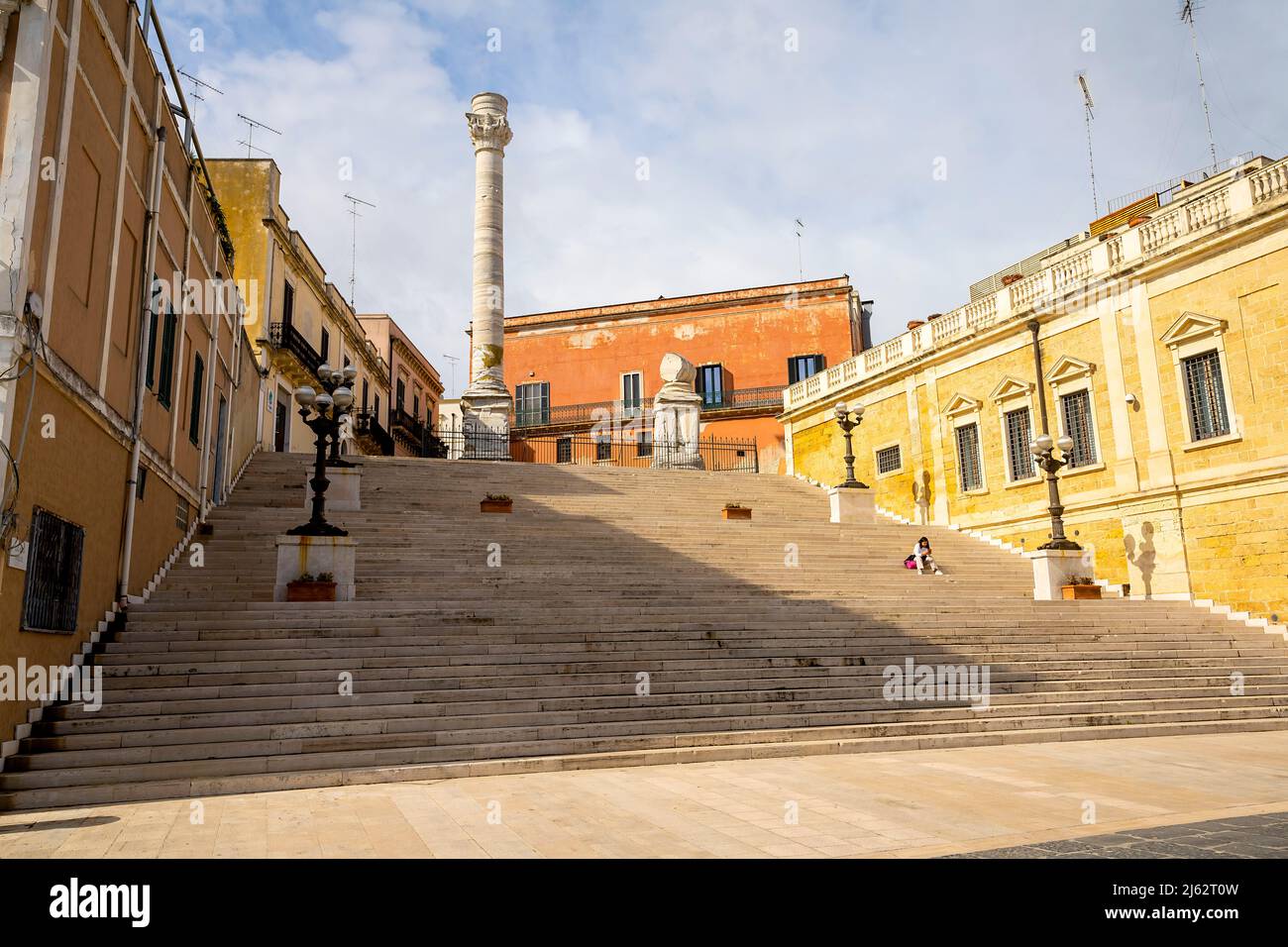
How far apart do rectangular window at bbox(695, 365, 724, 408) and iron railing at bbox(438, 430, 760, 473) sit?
267 centimetres

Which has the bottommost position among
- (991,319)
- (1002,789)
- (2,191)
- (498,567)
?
(1002,789)

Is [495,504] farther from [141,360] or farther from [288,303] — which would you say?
[288,303]

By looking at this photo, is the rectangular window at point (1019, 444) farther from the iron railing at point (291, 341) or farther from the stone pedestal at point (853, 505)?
the iron railing at point (291, 341)

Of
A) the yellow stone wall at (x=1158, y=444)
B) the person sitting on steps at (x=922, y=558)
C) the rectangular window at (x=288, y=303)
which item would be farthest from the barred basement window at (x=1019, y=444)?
the rectangular window at (x=288, y=303)

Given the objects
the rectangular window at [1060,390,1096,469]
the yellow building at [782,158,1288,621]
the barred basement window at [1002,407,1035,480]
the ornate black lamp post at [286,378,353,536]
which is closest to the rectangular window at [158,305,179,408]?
the ornate black lamp post at [286,378,353,536]

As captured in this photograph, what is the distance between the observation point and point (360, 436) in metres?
35.7

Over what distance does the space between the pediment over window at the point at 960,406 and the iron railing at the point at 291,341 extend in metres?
18.0

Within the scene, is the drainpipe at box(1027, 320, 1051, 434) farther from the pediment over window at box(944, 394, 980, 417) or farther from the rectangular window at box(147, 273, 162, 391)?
the rectangular window at box(147, 273, 162, 391)

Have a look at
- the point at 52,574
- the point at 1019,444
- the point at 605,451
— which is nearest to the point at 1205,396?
the point at 1019,444

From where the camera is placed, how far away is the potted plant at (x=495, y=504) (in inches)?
741
